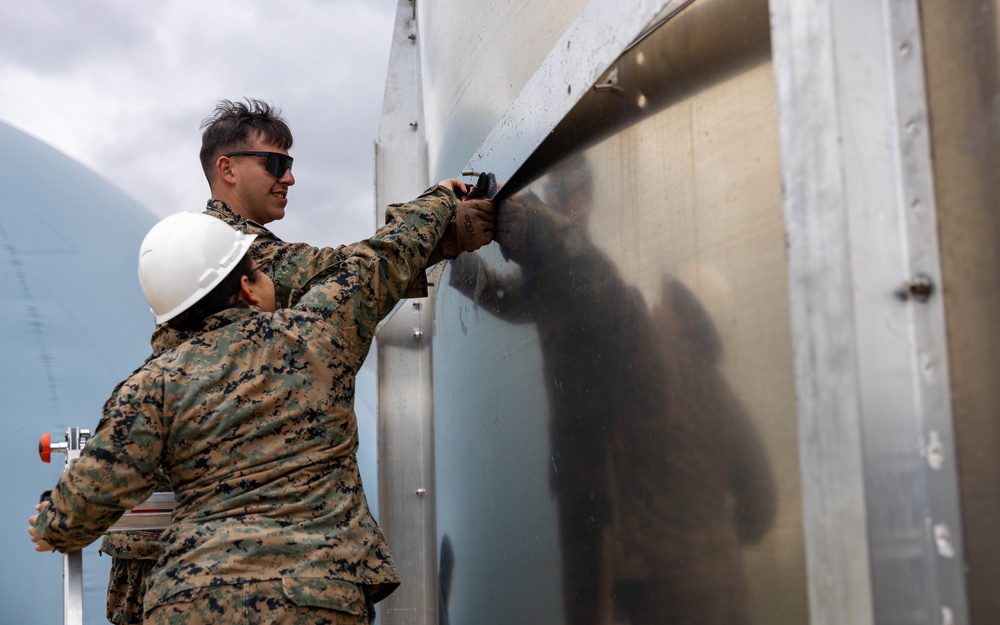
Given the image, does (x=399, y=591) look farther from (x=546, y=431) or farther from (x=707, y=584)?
(x=707, y=584)

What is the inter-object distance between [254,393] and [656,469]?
1.05 metres

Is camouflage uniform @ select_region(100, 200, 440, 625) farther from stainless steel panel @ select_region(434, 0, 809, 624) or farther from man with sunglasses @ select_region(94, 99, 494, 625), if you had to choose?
stainless steel panel @ select_region(434, 0, 809, 624)

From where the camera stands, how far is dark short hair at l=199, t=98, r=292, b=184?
3.62 metres

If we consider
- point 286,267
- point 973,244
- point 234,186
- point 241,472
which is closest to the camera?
point 973,244

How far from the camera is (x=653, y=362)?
1839mm

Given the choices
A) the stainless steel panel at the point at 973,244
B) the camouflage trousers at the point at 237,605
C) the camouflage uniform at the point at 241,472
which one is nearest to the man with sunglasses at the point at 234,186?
the camouflage uniform at the point at 241,472

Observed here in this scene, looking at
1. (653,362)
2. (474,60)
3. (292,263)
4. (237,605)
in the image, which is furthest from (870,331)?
(292,263)

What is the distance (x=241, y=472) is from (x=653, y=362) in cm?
108

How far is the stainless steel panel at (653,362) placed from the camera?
5.00 ft

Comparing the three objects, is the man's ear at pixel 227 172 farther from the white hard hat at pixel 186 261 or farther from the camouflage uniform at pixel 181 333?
the white hard hat at pixel 186 261

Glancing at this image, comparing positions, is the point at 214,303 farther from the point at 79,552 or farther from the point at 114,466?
the point at 79,552

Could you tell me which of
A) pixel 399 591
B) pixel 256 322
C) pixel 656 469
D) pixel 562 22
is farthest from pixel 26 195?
pixel 656 469

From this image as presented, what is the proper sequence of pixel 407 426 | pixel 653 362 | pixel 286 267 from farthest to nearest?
pixel 407 426, pixel 286 267, pixel 653 362

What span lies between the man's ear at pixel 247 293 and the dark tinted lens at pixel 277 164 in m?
0.97
